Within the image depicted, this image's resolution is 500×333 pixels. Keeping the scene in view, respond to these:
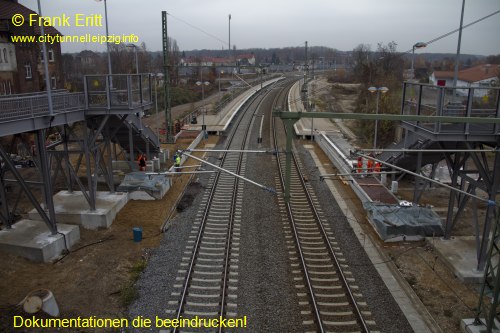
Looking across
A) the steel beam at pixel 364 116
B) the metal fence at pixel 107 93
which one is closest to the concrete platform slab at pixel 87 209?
the metal fence at pixel 107 93

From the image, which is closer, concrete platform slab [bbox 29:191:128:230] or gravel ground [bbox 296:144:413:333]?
gravel ground [bbox 296:144:413:333]

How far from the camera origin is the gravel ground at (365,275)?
9484mm

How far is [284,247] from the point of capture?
43.5 ft

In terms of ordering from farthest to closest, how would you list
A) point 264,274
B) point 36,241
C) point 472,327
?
point 36,241, point 264,274, point 472,327

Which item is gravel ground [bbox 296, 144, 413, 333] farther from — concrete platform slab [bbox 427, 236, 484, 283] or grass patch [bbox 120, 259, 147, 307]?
grass patch [bbox 120, 259, 147, 307]

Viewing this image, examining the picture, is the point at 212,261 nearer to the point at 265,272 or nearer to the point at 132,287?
the point at 265,272

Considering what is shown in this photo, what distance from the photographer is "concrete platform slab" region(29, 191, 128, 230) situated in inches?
605

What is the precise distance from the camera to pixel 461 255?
42.7 ft

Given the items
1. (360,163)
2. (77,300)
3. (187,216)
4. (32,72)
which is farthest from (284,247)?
Result: (32,72)

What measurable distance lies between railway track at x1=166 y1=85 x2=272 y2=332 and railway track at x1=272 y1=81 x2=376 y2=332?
1.82 m

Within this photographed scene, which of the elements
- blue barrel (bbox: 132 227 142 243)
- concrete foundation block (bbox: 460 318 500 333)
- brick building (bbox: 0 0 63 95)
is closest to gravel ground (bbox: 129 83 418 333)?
blue barrel (bbox: 132 227 142 243)

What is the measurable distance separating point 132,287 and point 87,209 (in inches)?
249

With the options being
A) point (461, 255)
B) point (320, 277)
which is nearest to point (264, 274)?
point (320, 277)

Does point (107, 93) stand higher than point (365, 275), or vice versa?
point (107, 93)
